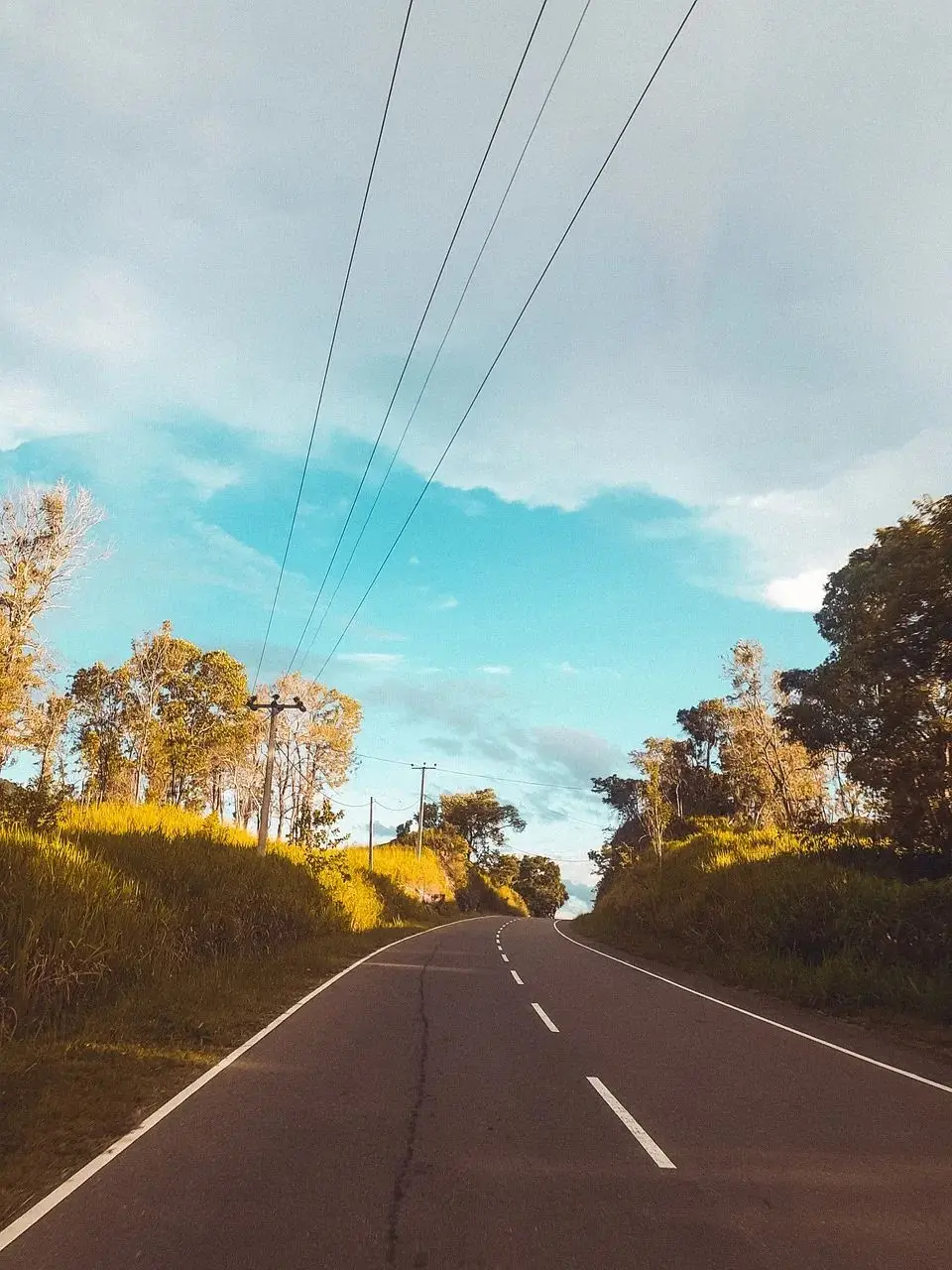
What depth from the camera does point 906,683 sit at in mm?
14945

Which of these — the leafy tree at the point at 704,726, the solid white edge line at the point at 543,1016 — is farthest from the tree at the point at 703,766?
the solid white edge line at the point at 543,1016

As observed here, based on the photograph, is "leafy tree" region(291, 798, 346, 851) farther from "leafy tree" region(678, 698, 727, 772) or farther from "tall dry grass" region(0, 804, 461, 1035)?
"leafy tree" region(678, 698, 727, 772)

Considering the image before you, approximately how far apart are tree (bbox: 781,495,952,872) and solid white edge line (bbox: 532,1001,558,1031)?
31.1 feet

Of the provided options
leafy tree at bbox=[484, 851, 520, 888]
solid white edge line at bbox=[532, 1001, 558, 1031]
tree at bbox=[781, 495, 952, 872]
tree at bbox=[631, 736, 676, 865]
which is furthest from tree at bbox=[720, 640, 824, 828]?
leafy tree at bbox=[484, 851, 520, 888]

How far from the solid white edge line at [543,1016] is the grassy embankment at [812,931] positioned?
523 centimetres

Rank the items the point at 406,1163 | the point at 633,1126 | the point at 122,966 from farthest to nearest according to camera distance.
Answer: the point at 122,966, the point at 633,1126, the point at 406,1163

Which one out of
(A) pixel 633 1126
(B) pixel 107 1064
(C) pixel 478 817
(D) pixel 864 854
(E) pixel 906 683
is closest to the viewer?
(A) pixel 633 1126

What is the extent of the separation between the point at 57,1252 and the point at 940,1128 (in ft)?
20.0

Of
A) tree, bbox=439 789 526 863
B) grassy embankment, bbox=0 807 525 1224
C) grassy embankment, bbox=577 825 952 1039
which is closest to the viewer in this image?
grassy embankment, bbox=0 807 525 1224

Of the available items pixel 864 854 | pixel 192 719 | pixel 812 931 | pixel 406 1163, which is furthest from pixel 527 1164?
pixel 192 719

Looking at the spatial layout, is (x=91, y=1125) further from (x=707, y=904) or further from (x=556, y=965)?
(x=707, y=904)

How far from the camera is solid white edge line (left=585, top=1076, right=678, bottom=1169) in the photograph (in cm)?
473

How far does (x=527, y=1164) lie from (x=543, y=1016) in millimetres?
5920

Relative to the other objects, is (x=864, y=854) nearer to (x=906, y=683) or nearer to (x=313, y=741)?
(x=906, y=683)
